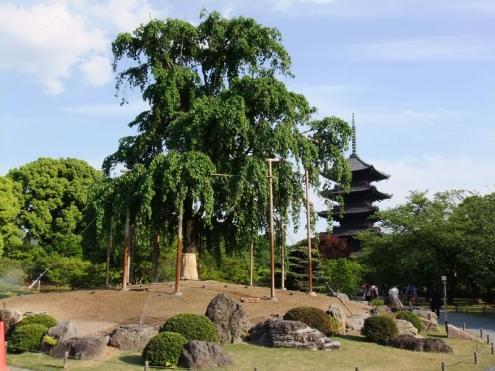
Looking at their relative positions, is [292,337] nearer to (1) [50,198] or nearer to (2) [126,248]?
(2) [126,248]

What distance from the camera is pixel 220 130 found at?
84.0 feet

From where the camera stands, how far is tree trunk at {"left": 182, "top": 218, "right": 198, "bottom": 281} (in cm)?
2791

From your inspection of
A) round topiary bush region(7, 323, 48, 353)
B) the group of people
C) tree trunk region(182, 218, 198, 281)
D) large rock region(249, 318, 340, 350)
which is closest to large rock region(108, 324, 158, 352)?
round topiary bush region(7, 323, 48, 353)

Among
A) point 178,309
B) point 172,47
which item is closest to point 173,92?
point 172,47

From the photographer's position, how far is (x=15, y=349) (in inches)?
690

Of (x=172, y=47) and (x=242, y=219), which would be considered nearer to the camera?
(x=242, y=219)

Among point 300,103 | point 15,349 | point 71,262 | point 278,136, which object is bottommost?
point 15,349

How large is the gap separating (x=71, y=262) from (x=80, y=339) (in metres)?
21.1

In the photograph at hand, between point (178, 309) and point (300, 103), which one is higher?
point (300, 103)

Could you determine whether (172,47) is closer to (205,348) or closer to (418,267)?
(205,348)

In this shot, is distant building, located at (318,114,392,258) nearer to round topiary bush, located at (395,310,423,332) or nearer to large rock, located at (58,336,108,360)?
round topiary bush, located at (395,310,423,332)

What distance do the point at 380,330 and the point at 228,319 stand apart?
18.5ft

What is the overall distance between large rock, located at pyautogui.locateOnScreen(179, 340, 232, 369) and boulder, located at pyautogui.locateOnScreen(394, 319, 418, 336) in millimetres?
8860

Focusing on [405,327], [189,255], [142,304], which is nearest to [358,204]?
[189,255]
